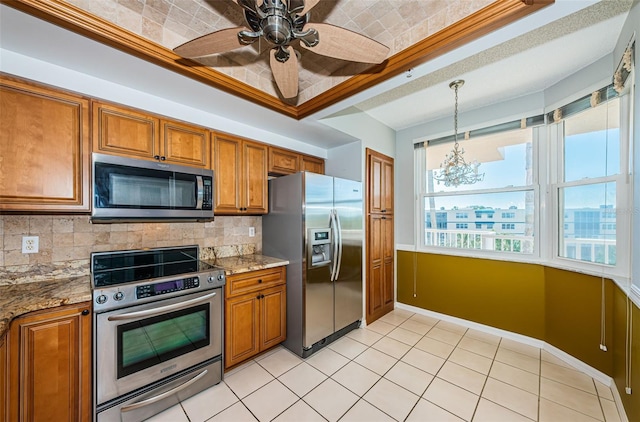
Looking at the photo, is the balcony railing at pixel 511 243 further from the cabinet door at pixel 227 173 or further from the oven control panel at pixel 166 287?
the oven control panel at pixel 166 287

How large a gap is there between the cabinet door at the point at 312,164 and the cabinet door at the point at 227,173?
0.89 meters

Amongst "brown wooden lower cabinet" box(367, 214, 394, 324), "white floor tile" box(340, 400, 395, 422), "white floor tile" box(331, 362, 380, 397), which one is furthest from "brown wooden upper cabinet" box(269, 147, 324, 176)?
"white floor tile" box(340, 400, 395, 422)

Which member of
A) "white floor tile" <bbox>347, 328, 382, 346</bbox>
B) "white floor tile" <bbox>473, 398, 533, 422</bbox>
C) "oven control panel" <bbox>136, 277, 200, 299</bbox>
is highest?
"oven control panel" <bbox>136, 277, 200, 299</bbox>

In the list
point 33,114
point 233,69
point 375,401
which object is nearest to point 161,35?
point 233,69

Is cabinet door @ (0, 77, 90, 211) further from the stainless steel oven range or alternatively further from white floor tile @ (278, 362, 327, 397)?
white floor tile @ (278, 362, 327, 397)

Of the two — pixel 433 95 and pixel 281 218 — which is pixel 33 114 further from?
pixel 433 95

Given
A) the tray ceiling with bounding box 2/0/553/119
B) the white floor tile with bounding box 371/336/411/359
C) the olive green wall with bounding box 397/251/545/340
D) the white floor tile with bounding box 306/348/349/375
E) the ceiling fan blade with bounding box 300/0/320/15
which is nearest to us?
the ceiling fan blade with bounding box 300/0/320/15

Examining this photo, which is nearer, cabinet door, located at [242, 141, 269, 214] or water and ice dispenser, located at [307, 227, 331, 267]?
water and ice dispenser, located at [307, 227, 331, 267]

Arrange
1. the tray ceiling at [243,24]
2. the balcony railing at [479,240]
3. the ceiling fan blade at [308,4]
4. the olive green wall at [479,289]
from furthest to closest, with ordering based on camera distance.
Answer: the balcony railing at [479,240] → the olive green wall at [479,289] → the tray ceiling at [243,24] → the ceiling fan blade at [308,4]

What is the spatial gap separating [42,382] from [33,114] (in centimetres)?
156

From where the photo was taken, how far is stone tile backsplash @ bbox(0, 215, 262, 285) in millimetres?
1653

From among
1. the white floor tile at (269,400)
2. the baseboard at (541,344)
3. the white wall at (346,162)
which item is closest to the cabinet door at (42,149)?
the white floor tile at (269,400)

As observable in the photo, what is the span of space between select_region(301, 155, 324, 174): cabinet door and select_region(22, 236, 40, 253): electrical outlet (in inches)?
92.8

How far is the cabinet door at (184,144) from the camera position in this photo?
6.69ft
